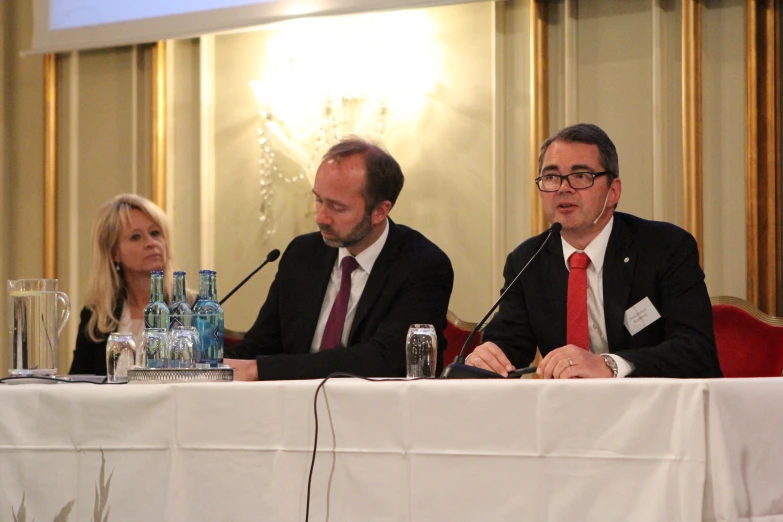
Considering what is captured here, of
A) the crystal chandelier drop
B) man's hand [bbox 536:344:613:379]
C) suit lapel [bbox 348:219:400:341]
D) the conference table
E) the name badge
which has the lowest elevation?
the conference table

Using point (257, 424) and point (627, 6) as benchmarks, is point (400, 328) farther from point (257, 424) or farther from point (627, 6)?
point (627, 6)

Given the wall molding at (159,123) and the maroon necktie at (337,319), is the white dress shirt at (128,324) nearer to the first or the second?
the maroon necktie at (337,319)

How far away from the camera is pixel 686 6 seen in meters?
3.87

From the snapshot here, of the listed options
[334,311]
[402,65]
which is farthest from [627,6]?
[334,311]

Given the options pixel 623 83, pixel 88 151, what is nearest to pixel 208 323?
pixel 623 83

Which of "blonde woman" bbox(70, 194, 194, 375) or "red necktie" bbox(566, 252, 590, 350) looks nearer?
"red necktie" bbox(566, 252, 590, 350)

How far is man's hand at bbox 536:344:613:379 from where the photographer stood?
197 cm

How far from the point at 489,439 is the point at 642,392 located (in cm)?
26

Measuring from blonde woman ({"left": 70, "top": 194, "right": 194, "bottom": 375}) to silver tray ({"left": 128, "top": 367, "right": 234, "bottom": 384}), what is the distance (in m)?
1.39

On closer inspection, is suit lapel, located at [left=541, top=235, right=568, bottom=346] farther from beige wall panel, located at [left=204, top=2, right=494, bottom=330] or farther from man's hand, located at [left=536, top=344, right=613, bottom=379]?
beige wall panel, located at [left=204, top=2, right=494, bottom=330]

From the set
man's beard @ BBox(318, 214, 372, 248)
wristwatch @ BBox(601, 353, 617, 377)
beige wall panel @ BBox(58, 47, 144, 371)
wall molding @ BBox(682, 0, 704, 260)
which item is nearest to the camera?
wristwatch @ BBox(601, 353, 617, 377)

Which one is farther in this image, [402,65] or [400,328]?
[402,65]

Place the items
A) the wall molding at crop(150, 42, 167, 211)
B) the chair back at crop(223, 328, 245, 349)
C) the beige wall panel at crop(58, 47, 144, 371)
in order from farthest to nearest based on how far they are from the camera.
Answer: the beige wall panel at crop(58, 47, 144, 371), the wall molding at crop(150, 42, 167, 211), the chair back at crop(223, 328, 245, 349)

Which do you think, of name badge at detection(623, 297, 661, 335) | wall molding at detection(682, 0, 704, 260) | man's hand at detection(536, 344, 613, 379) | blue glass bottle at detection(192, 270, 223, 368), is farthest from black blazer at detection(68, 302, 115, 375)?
wall molding at detection(682, 0, 704, 260)
